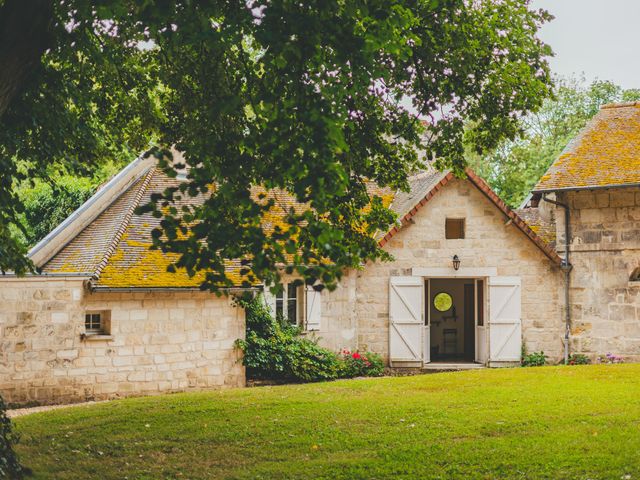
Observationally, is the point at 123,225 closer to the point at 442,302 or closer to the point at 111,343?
the point at 111,343

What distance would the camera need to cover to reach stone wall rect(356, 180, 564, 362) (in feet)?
60.6

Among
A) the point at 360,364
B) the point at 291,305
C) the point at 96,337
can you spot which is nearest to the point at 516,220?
the point at 360,364

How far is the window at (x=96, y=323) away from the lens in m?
14.7

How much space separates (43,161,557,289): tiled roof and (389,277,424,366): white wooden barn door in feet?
3.78

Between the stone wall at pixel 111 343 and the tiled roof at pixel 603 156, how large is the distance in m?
8.48

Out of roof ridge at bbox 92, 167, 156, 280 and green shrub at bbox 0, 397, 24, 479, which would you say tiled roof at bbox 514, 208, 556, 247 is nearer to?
roof ridge at bbox 92, 167, 156, 280

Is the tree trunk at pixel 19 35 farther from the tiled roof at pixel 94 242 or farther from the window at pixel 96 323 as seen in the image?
the window at pixel 96 323

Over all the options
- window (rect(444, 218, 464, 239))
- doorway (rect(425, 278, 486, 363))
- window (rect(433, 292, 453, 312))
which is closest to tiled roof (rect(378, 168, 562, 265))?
window (rect(444, 218, 464, 239))

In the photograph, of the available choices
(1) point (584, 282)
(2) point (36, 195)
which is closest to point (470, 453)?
(1) point (584, 282)

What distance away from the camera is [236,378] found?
618 inches

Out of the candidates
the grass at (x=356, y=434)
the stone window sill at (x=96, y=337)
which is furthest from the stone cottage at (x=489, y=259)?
the grass at (x=356, y=434)

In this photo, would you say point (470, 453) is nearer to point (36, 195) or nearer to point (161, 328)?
point (161, 328)

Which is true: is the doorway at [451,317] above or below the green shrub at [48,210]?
below

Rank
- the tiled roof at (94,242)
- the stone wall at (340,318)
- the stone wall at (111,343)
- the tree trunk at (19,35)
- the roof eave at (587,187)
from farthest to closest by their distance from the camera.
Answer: the stone wall at (340,318)
the roof eave at (587,187)
the tiled roof at (94,242)
the stone wall at (111,343)
the tree trunk at (19,35)
